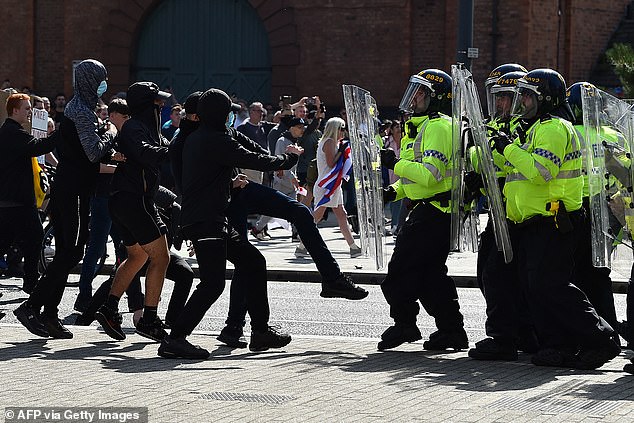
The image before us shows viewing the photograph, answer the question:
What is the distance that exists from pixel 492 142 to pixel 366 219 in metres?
1.51

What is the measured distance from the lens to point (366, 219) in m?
10.4

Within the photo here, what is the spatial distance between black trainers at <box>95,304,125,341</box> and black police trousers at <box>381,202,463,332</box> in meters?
1.96

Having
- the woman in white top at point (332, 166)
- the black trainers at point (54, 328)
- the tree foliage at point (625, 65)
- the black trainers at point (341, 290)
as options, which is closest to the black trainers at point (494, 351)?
→ the black trainers at point (341, 290)

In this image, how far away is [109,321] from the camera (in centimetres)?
998

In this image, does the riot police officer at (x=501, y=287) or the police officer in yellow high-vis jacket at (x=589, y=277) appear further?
the police officer in yellow high-vis jacket at (x=589, y=277)

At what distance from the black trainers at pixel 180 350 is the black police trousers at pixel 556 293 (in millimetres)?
2216

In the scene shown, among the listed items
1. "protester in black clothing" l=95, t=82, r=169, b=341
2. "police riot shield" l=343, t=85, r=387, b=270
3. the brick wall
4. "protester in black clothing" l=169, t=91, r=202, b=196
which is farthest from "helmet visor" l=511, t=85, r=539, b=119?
the brick wall

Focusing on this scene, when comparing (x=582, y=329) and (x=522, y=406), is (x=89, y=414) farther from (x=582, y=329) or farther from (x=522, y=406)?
(x=582, y=329)

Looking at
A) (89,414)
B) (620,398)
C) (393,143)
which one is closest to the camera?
→ (89,414)

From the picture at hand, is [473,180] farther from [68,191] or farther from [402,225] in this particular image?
[68,191]

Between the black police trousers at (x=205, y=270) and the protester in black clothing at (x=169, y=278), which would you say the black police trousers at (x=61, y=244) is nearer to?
the protester in black clothing at (x=169, y=278)

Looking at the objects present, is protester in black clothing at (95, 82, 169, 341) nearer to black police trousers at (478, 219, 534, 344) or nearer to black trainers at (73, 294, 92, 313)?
black trainers at (73, 294, 92, 313)

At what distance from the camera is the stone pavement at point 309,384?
7.19m

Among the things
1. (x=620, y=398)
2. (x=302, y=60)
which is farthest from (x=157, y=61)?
(x=620, y=398)
